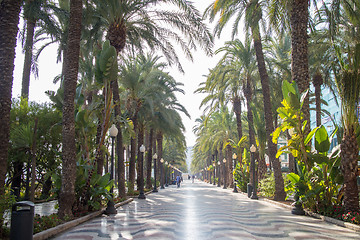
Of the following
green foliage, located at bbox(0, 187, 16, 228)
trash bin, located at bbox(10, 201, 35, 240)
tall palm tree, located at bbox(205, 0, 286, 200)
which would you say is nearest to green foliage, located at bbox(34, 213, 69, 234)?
green foliage, located at bbox(0, 187, 16, 228)

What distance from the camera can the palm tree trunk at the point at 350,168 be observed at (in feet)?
34.1

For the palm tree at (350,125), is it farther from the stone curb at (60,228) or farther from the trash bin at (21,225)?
the trash bin at (21,225)

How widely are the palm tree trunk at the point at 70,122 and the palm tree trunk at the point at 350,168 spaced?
8.37 metres

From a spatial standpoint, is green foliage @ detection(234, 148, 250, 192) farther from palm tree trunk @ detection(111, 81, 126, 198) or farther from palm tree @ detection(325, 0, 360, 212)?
palm tree @ detection(325, 0, 360, 212)

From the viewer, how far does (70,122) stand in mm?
10992

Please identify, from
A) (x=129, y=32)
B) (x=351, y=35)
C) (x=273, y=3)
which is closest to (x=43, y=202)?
(x=129, y=32)

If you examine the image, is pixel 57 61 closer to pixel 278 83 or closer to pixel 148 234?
pixel 278 83

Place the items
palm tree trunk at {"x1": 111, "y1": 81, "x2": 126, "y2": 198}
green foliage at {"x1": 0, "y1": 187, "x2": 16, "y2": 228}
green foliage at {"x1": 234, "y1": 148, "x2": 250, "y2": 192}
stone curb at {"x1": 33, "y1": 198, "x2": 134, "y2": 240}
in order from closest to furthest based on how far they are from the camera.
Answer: green foliage at {"x1": 0, "y1": 187, "x2": 16, "y2": 228} → stone curb at {"x1": 33, "y1": 198, "x2": 134, "y2": 240} → palm tree trunk at {"x1": 111, "y1": 81, "x2": 126, "y2": 198} → green foliage at {"x1": 234, "y1": 148, "x2": 250, "y2": 192}

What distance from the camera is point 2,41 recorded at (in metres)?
7.87

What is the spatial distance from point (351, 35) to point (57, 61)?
2000 centimetres

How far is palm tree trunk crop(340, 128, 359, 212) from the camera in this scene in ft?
34.1

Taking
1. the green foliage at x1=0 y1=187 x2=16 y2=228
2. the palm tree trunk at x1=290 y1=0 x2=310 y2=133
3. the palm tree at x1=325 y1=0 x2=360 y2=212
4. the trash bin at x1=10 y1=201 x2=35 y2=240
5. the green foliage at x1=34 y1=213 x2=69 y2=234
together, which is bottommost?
the green foliage at x1=34 y1=213 x2=69 y2=234

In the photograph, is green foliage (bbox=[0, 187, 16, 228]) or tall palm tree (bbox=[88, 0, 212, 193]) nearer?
green foliage (bbox=[0, 187, 16, 228])

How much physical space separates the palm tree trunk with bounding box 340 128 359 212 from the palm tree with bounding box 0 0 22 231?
30.7ft
